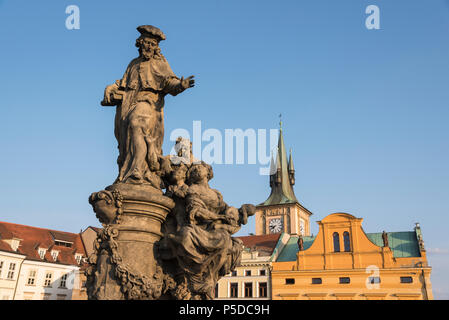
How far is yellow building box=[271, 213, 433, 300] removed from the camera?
34.4 metres

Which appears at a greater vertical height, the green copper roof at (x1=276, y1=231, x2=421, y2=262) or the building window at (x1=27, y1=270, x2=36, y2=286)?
the green copper roof at (x1=276, y1=231, x2=421, y2=262)

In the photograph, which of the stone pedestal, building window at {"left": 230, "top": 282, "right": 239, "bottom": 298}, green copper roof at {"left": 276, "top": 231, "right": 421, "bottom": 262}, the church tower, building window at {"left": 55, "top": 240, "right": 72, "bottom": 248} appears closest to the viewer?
the stone pedestal

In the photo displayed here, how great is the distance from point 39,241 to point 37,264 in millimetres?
3500

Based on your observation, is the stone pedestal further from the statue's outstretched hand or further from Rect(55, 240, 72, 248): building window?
Rect(55, 240, 72, 248): building window

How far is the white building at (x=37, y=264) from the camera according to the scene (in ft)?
108

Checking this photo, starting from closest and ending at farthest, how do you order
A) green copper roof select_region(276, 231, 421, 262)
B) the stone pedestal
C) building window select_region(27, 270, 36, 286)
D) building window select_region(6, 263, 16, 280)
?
the stone pedestal → building window select_region(6, 263, 16, 280) → building window select_region(27, 270, 36, 286) → green copper roof select_region(276, 231, 421, 262)

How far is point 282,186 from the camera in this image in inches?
3164

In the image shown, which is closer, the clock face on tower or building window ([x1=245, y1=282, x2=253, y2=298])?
building window ([x1=245, y1=282, x2=253, y2=298])

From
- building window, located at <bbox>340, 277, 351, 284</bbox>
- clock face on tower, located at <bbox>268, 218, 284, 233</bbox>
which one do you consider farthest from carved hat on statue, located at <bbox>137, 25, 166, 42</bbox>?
clock face on tower, located at <bbox>268, 218, 284, 233</bbox>

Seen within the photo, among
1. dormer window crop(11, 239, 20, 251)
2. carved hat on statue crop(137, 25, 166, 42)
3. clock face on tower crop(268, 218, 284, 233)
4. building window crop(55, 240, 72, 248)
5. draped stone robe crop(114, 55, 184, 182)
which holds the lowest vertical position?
draped stone robe crop(114, 55, 184, 182)

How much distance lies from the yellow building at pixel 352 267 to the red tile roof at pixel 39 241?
19548mm
